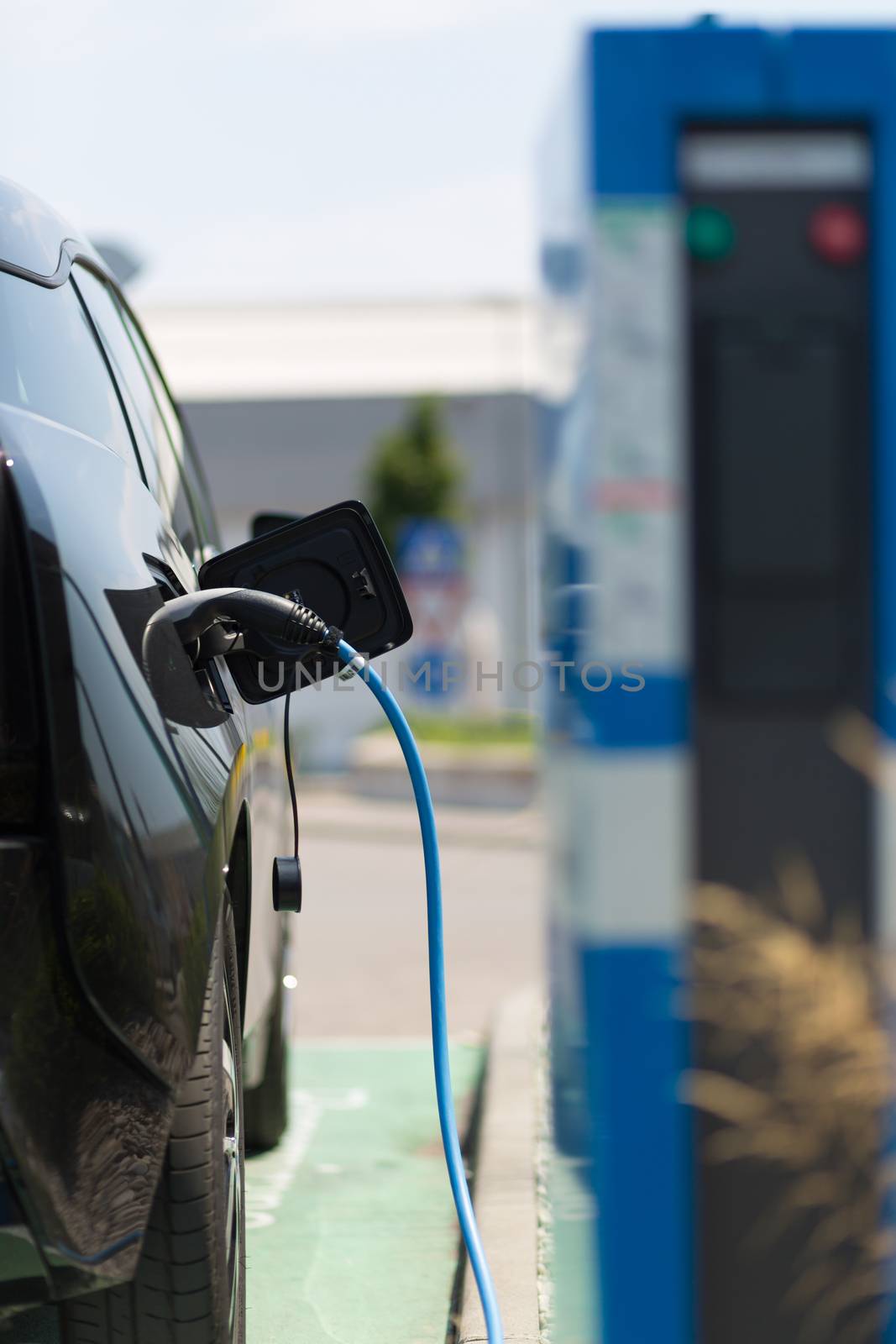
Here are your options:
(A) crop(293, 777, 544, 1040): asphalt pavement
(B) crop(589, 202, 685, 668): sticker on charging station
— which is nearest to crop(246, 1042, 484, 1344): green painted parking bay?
(A) crop(293, 777, 544, 1040): asphalt pavement

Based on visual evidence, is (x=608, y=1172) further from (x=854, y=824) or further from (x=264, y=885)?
(x=264, y=885)

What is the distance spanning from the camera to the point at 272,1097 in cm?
399

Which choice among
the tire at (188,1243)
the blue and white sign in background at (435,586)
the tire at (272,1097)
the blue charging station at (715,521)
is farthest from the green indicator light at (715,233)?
the blue and white sign in background at (435,586)

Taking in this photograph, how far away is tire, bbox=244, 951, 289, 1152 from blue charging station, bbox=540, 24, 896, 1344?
194 centimetres

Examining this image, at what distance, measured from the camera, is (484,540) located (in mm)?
25469

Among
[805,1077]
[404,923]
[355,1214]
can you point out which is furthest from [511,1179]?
[404,923]

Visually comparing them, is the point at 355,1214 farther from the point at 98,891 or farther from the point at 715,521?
the point at 715,521

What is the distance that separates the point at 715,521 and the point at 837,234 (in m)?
0.33

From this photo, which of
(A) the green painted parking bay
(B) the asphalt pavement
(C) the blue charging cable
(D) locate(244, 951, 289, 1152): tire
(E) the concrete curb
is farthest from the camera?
(B) the asphalt pavement

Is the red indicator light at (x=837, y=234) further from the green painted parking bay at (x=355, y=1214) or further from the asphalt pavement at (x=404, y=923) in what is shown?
the asphalt pavement at (x=404, y=923)

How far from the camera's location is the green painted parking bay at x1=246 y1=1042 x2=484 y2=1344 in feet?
10.0

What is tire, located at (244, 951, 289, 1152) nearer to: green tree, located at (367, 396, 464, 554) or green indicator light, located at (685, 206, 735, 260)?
green indicator light, located at (685, 206, 735, 260)

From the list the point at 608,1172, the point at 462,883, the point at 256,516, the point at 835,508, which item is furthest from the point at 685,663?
the point at 462,883

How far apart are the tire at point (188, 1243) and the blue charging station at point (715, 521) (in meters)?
0.48
